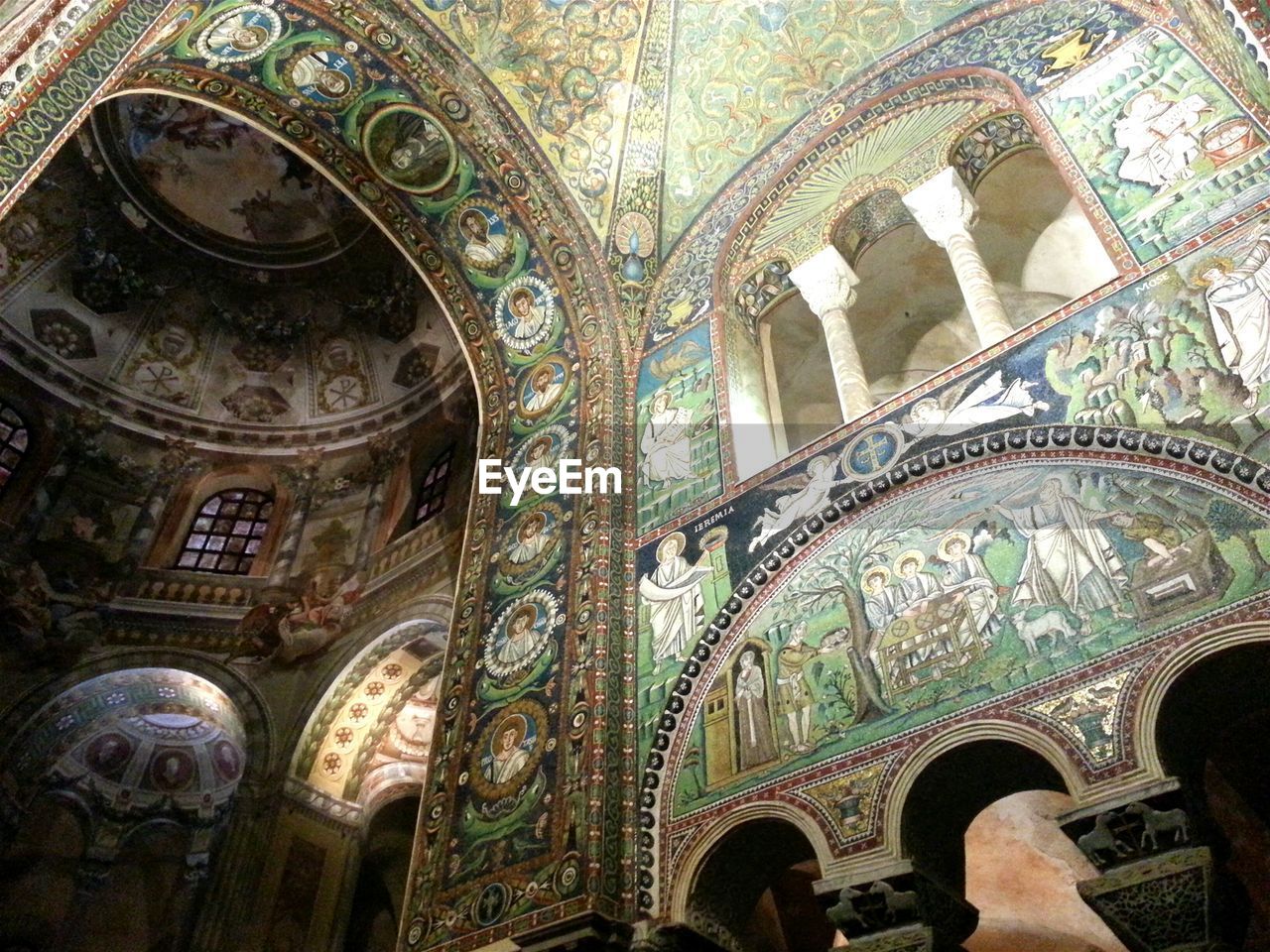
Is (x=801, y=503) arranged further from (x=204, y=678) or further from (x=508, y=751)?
(x=204, y=678)

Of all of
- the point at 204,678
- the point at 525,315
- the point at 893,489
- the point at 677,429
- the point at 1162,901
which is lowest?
the point at 1162,901

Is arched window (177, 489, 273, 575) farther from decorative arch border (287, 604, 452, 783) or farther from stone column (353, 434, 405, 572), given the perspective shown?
decorative arch border (287, 604, 452, 783)

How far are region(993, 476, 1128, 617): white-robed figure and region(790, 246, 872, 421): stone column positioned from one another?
7.77 ft

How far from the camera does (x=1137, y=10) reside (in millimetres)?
7371

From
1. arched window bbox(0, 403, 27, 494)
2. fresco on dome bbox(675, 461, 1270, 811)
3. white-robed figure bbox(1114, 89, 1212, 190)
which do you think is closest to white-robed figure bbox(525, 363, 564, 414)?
fresco on dome bbox(675, 461, 1270, 811)

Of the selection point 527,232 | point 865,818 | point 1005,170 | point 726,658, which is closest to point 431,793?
point 726,658

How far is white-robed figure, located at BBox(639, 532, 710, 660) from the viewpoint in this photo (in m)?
7.05

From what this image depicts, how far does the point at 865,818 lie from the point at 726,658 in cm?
162

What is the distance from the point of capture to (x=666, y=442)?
8477 mm

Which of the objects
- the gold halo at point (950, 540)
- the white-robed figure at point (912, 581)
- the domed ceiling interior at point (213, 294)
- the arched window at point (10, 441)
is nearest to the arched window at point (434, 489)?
the domed ceiling interior at point (213, 294)

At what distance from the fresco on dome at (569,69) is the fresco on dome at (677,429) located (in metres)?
1.82

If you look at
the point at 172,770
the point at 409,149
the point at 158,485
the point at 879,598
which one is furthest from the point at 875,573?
the point at 158,485

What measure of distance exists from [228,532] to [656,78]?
8.59m

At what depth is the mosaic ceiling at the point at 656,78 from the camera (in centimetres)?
968
